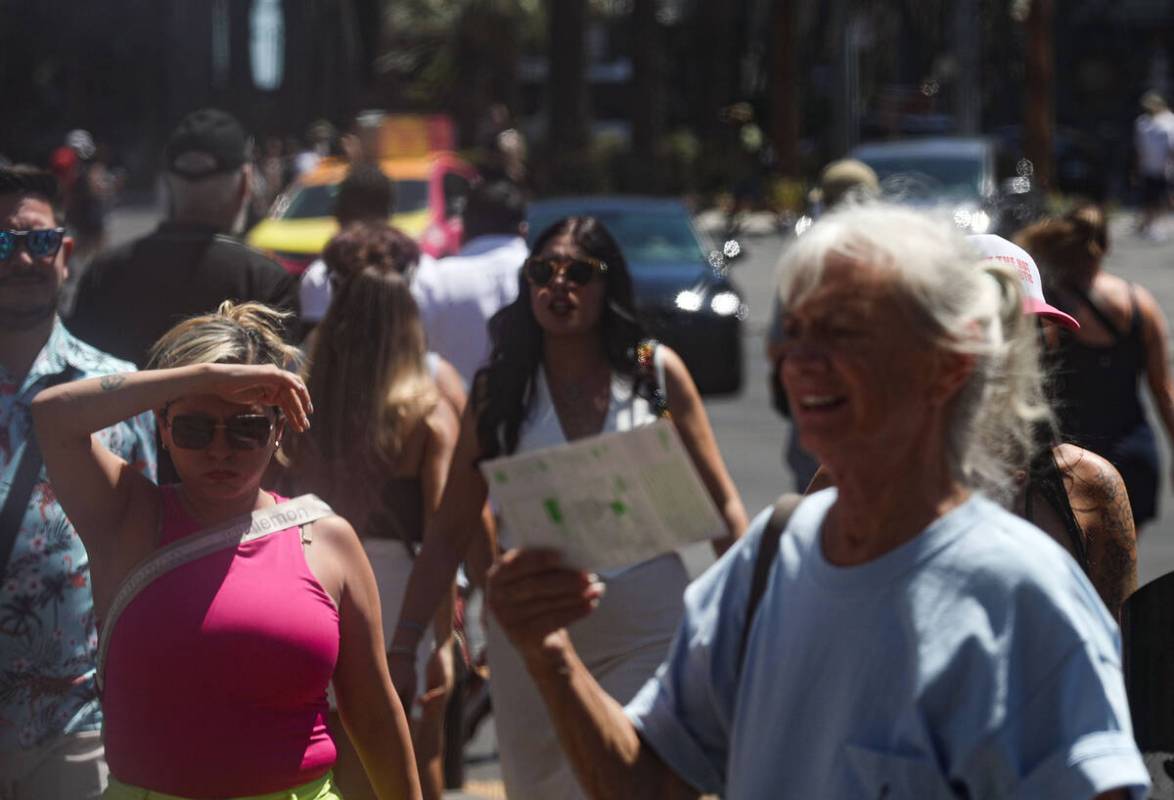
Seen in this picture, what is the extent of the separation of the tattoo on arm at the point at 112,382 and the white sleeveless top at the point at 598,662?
1.37 metres

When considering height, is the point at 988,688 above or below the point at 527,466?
below

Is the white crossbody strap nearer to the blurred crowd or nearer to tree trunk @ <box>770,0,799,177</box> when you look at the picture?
the blurred crowd

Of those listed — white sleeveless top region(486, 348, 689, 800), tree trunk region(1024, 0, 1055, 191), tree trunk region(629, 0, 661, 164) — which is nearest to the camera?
white sleeveless top region(486, 348, 689, 800)

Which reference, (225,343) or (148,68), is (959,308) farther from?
(148,68)

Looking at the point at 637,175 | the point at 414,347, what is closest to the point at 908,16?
the point at 637,175

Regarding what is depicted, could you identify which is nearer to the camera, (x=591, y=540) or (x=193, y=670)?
(x=591, y=540)

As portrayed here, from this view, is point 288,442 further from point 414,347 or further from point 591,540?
point 591,540

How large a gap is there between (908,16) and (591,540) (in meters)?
30.5

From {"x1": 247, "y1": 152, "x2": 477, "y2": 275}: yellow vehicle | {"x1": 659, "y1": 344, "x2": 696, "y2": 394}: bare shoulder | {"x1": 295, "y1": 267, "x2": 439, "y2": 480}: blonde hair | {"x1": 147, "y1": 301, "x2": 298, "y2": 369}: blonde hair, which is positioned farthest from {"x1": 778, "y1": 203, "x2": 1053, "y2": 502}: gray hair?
{"x1": 247, "y1": 152, "x2": 477, "y2": 275}: yellow vehicle

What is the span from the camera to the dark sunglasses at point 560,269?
17.3 feet

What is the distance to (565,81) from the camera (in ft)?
97.8

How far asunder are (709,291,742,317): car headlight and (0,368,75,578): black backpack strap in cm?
1194

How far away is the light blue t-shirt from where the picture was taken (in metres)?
2.28

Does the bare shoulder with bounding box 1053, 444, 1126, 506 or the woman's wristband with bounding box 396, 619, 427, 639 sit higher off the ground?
the bare shoulder with bounding box 1053, 444, 1126, 506
